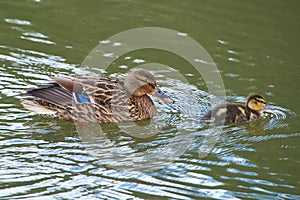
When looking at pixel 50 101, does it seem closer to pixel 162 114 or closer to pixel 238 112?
pixel 162 114

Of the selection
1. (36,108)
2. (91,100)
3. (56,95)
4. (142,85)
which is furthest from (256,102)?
(36,108)

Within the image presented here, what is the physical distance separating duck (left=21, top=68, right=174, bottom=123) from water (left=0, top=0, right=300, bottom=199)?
0.38 feet

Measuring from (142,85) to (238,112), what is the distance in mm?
1073

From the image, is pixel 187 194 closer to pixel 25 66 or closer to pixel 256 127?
pixel 256 127

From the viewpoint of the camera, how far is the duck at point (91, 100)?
251 inches

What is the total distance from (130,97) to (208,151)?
134 centimetres

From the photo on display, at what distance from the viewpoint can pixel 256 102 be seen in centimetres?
652

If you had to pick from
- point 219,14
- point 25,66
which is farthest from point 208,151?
point 219,14

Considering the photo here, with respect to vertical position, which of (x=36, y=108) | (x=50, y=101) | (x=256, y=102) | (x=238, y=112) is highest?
(x=256, y=102)

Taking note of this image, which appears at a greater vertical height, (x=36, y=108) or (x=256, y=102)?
(x=256, y=102)

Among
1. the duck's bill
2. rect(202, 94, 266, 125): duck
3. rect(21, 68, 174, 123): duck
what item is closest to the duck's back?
rect(21, 68, 174, 123): duck

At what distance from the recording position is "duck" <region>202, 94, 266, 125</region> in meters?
6.40

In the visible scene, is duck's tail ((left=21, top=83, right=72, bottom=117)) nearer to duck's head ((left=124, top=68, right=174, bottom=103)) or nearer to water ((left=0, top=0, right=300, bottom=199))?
water ((left=0, top=0, right=300, bottom=199))

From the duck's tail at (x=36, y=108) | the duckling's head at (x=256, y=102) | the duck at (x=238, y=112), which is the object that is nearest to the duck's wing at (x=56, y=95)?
the duck's tail at (x=36, y=108)
